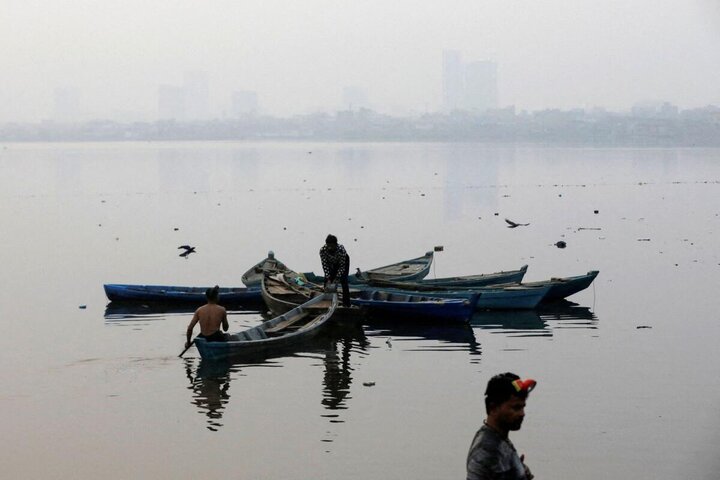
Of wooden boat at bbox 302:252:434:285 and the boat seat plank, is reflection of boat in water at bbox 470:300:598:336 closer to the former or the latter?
wooden boat at bbox 302:252:434:285

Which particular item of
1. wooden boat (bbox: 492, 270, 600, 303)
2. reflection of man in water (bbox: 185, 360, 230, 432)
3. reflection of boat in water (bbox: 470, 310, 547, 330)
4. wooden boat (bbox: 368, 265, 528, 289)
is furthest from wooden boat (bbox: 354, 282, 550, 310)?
reflection of man in water (bbox: 185, 360, 230, 432)

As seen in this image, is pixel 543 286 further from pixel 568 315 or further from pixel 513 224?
pixel 513 224

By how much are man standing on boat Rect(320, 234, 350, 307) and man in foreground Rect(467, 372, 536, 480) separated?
14.7 meters

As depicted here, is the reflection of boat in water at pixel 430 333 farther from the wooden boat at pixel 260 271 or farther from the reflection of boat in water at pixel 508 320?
the wooden boat at pixel 260 271

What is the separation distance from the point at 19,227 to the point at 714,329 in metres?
33.1

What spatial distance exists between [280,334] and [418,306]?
10.7ft

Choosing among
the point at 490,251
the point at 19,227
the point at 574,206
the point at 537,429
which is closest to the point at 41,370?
the point at 537,429

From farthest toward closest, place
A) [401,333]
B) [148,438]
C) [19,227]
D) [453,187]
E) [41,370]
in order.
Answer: [453,187], [19,227], [401,333], [41,370], [148,438]

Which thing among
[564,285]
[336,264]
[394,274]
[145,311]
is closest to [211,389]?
[336,264]

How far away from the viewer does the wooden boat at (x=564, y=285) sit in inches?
987

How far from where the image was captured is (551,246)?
38344 mm

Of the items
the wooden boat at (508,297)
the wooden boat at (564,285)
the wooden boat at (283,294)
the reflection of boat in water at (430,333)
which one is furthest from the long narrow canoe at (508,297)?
the wooden boat at (283,294)

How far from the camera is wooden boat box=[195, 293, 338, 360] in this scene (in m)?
18.2

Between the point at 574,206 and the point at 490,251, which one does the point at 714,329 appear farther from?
the point at 574,206
